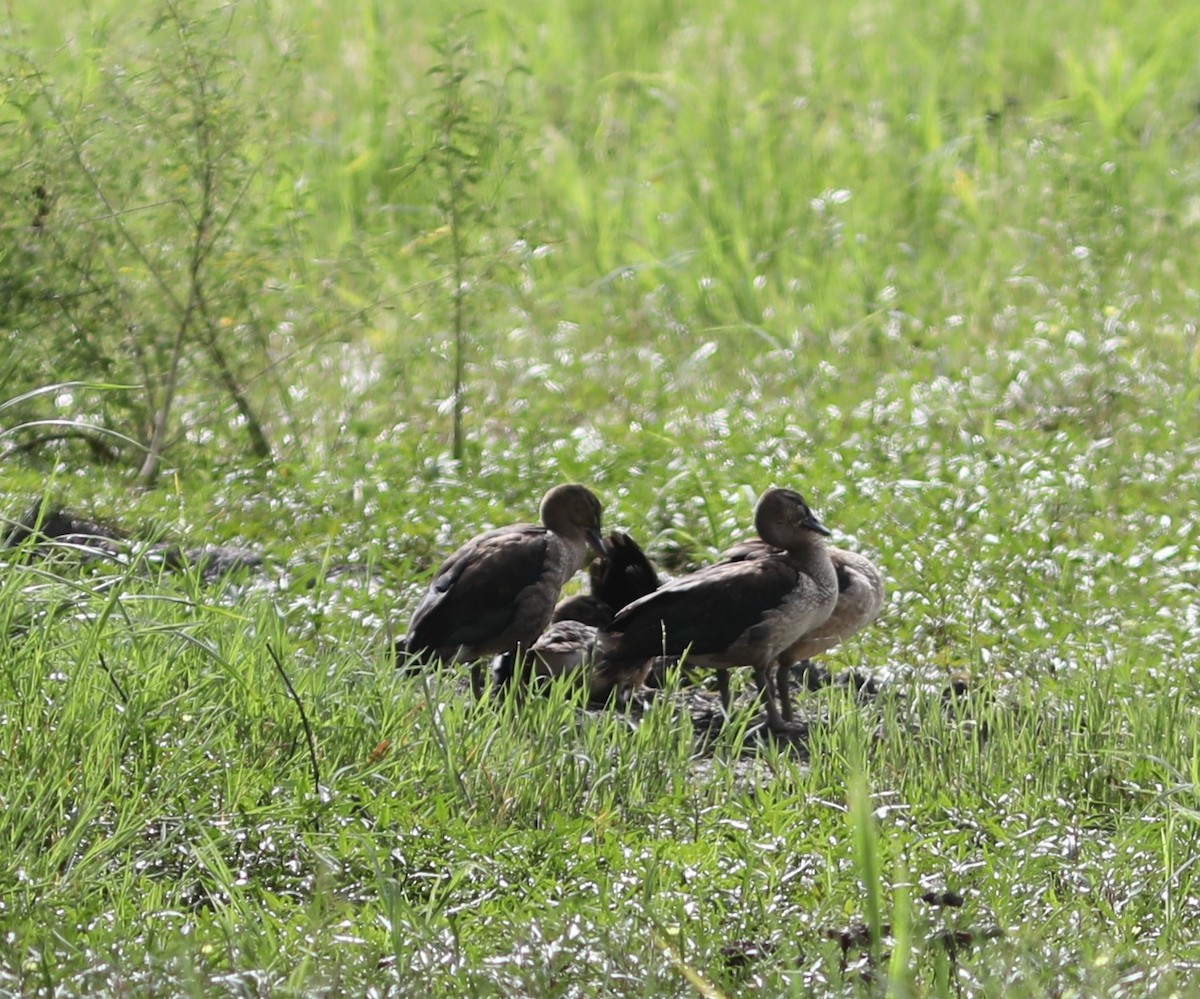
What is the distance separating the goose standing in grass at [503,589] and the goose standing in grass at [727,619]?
11.5 inches

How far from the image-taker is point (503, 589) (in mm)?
6648

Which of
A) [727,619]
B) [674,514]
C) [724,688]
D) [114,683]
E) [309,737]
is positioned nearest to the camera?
[309,737]

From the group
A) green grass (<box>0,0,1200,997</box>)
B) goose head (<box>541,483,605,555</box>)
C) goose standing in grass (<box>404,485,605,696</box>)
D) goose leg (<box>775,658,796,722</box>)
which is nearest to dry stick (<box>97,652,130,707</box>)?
green grass (<box>0,0,1200,997</box>)

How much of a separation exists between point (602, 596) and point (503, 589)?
66 centimetres

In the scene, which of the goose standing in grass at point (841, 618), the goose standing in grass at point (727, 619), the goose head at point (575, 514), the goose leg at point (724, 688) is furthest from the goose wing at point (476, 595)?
the goose standing in grass at point (841, 618)

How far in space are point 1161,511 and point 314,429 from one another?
3951 mm

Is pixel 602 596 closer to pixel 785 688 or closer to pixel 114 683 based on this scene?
pixel 785 688

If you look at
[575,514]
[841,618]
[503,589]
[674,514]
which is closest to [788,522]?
[841,618]

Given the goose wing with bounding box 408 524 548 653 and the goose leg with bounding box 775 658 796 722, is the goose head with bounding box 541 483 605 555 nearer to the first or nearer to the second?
the goose wing with bounding box 408 524 548 653

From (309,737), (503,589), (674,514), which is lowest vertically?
(674,514)

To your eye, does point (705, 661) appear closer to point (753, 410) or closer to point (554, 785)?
point (554, 785)

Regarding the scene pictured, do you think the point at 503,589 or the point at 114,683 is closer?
the point at 114,683

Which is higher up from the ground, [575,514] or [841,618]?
[575,514]

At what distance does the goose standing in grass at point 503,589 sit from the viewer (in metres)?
6.58
